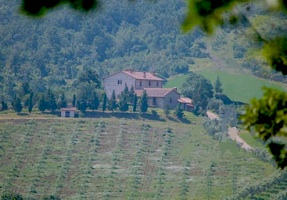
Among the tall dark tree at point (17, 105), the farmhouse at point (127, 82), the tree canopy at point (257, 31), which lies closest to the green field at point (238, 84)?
the farmhouse at point (127, 82)

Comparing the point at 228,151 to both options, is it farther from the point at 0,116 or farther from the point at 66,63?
the point at 66,63

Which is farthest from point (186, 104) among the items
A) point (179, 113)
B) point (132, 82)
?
point (132, 82)

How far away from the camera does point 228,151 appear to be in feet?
185

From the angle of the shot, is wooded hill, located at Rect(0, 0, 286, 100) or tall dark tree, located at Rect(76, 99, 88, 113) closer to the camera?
tall dark tree, located at Rect(76, 99, 88, 113)

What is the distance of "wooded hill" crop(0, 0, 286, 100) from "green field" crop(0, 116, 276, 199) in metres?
32.3

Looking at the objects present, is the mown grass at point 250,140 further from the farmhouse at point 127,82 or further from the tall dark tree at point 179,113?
the farmhouse at point 127,82

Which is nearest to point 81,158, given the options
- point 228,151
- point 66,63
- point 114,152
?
point 114,152

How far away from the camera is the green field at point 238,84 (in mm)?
88438

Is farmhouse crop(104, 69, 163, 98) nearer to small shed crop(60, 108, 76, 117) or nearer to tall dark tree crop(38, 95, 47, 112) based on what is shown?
small shed crop(60, 108, 76, 117)

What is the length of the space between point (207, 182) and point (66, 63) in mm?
82513

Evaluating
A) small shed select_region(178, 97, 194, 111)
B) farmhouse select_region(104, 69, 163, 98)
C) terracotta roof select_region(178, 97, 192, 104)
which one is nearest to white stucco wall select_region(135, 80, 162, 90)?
farmhouse select_region(104, 69, 163, 98)

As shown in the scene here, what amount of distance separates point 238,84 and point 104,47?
57243 millimetres

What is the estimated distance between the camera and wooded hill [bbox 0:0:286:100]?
11606 centimetres

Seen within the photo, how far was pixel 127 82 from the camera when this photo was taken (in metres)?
85.6
